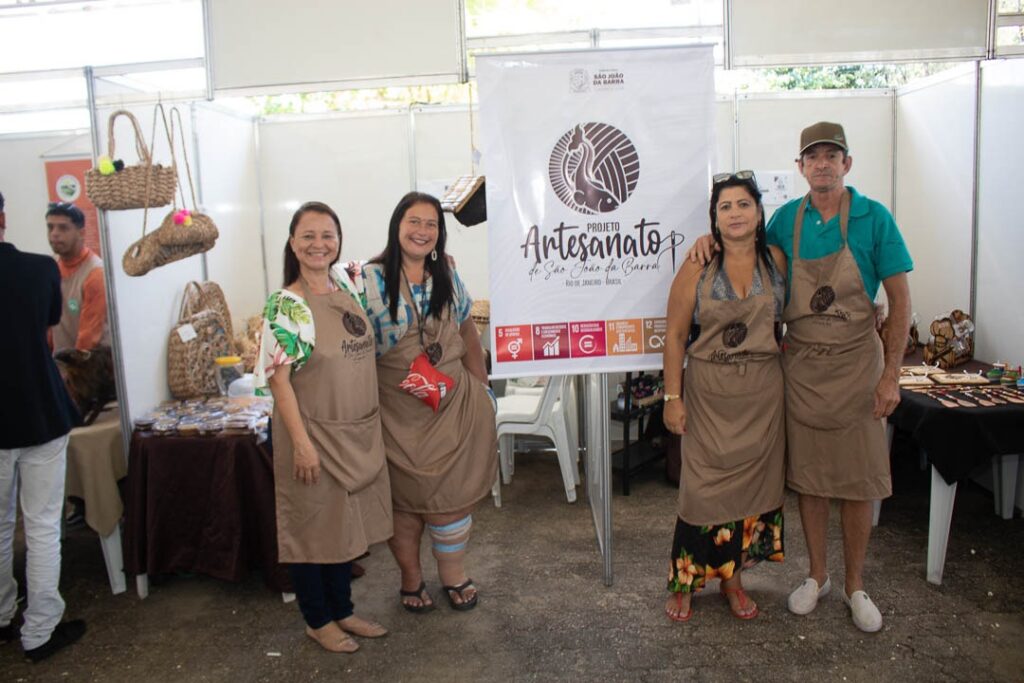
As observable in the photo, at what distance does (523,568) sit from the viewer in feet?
10.6

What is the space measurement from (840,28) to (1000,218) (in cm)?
163

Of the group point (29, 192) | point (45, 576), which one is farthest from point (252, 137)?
point (45, 576)

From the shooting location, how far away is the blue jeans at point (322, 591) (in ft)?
8.34

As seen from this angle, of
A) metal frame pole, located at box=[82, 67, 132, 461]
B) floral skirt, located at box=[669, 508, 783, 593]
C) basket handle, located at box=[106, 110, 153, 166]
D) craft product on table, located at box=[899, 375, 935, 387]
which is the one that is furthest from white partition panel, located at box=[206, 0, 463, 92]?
craft product on table, located at box=[899, 375, 935, 387]

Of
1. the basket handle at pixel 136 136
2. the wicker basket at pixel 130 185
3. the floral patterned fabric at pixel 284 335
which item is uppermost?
the basket handle at pixel 136 136

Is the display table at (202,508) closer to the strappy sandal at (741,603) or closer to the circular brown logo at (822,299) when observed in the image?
the strappy sandal at (741,603)

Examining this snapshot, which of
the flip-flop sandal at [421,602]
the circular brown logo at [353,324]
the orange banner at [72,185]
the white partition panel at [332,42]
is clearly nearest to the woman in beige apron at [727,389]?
the flip-flop sandal at [421,602]

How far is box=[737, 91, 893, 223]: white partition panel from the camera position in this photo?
4992mm

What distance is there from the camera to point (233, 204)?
15.6 feet

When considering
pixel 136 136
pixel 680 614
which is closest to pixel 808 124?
pixel 680 614

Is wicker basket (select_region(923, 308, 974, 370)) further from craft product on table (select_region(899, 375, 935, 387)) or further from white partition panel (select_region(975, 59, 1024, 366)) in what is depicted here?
craft product on table (select_region(899, 375, 935, 387))

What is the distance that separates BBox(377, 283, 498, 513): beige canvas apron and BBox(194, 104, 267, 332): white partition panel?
1.98 m

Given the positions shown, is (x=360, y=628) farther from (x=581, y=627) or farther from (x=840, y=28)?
(x=840, y=28)

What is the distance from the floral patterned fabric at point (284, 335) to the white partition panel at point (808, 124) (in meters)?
3.65
